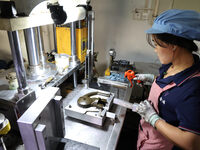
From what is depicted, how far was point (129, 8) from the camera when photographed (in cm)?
204

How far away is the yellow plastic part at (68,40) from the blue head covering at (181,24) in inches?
30.4

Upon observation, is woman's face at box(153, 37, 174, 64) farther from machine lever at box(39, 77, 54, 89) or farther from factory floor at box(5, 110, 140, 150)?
factory floor at box(5, 110, 140, 150)

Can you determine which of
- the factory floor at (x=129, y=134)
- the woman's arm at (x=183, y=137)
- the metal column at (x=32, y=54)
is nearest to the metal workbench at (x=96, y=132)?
the woman's arm at (x=183, y=137)

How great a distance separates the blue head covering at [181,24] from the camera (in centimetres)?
65

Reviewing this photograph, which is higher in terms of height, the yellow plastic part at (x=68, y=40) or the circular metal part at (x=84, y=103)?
the yellow plastic part at (x=68, y=40)

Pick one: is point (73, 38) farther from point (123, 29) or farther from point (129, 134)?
point (129, 134)

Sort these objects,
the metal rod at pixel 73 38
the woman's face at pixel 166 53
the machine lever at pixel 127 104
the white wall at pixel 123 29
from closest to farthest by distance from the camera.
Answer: the woman's face at pixel 166 53
the machine lever at pixel 127 104
the metal rod at pixel 73 38
the white wall at pixel 123 29

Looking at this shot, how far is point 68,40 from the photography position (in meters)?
1.33

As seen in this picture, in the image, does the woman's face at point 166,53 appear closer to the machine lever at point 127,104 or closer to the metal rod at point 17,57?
the machine lever at point 127,104

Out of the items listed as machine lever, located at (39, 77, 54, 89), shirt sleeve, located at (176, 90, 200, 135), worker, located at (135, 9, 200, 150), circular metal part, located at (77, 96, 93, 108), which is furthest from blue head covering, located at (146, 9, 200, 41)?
machine lever, located at (39, 77, 54, 89)

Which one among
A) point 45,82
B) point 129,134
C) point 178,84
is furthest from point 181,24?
point 129,134

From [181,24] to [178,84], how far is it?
300 millimetres

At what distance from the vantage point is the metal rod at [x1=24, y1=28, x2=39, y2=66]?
3.04 ft

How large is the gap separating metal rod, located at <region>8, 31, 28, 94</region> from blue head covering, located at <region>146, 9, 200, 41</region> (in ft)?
2.22
